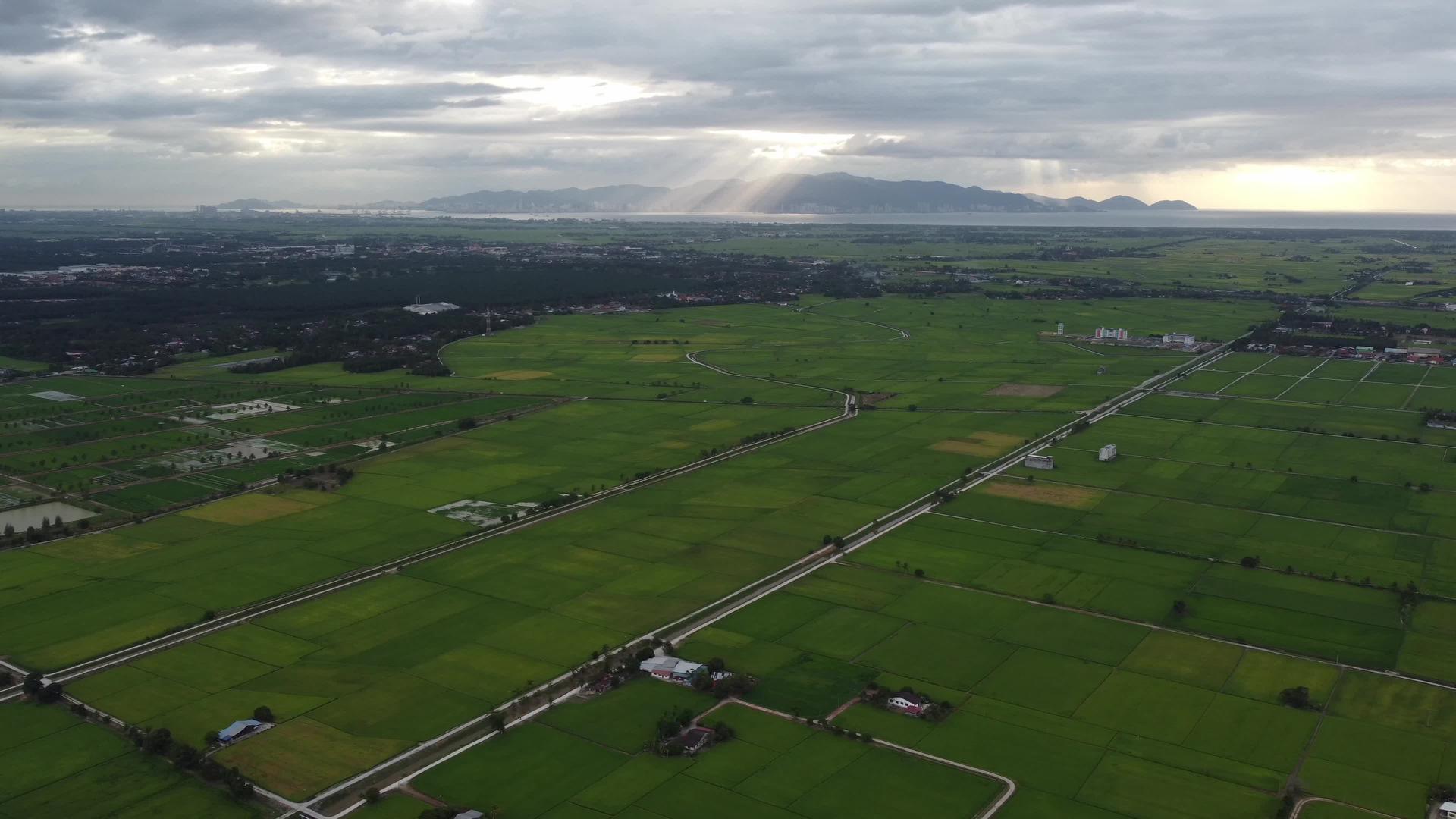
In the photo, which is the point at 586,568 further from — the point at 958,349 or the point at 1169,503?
the point at 958,349

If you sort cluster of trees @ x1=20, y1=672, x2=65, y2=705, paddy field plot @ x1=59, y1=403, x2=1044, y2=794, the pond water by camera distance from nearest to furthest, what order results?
paddy field plot @ x1=59, y1=403, x2=1044, y2=794
cluster of trees @ x1=20, y1=672, x2=65, y2=705
the pond water

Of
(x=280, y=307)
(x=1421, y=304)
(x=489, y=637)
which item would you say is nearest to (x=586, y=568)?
(x=489, y=637)

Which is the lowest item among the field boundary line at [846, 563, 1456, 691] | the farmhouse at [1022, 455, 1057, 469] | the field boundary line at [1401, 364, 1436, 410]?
the field boundary line at [846, 563, 1456, 691]

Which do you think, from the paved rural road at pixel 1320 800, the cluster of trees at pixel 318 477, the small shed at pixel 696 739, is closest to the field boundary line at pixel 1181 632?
the paved rural road at pixel 1320 800

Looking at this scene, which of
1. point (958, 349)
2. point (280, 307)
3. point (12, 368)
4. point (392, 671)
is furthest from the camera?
point (280, 307)

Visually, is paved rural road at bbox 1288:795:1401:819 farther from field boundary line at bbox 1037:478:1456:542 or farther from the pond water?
the pond water

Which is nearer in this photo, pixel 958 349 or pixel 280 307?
pixel 958 349

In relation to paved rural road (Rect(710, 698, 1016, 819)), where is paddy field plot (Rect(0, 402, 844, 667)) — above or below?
above

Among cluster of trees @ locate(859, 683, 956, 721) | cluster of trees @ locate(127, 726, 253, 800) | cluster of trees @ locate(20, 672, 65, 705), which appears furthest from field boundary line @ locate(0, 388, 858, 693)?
cluster of trees @ locate(859, 683, 956, 721)
